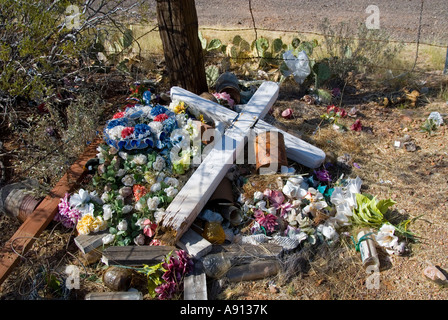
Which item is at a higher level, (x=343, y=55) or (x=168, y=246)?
(x=343, y=55)

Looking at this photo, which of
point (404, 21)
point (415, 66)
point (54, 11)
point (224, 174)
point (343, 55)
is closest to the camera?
point (224, 174)

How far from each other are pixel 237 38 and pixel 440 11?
4.11 m

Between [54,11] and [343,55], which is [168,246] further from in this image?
[343,55]

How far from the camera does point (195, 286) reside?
2424 millimetres

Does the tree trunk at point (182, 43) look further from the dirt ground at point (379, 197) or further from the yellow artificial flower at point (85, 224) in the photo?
the yellow artificial flower at point (85, 224)

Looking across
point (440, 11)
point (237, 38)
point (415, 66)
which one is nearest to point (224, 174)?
point (237, 38)

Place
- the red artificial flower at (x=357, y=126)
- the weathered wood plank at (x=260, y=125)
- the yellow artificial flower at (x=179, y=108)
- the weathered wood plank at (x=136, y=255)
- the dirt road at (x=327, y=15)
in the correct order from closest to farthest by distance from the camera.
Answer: the weathered wood plank at (x=136, y=255)
the weathered wood plank at (x=260, y=125)
the yellow artificial flower at (x=179, y=108)
the red artificial flower at (x=357, y=126)
the dirt road at (x=327, y=15)

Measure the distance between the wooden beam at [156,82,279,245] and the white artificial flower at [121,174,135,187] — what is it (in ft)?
1.56

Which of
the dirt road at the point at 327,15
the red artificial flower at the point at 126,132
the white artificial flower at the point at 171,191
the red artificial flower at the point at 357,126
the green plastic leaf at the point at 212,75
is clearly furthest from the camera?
the dirt road at the point at 327,15

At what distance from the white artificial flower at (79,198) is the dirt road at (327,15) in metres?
4.78

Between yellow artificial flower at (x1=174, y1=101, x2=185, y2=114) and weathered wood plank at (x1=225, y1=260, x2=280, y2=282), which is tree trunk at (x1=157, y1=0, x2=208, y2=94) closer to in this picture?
yellow artificial flower at (x1=174, y1=101, x2=185, y2=114)

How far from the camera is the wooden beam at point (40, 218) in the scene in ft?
8.69

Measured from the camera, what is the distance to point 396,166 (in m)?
3.47

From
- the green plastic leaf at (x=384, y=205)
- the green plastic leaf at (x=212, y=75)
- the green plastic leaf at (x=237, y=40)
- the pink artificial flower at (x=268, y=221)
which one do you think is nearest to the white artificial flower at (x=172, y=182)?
the pink artificial flower at (x=268, y=221)
